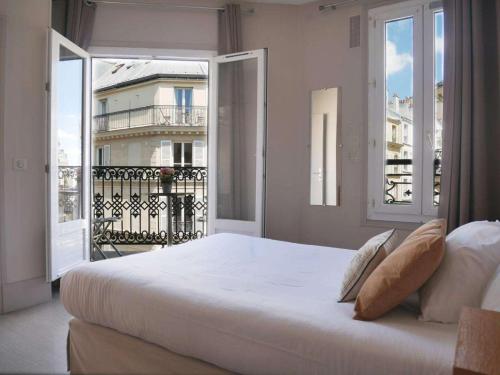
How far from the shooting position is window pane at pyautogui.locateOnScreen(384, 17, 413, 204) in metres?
3.58

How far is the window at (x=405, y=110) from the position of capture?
344 cm

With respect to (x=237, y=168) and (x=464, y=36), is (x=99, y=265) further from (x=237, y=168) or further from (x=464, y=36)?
(x=464, y=36)

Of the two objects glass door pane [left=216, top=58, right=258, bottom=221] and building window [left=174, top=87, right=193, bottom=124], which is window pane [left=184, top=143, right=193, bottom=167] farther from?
glass door pane [left=216, top=58, right=258, bottom=221]

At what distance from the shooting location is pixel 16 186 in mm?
2975

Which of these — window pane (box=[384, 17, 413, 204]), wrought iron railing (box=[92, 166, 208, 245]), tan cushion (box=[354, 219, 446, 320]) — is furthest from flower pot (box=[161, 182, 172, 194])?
tan cushion (box=[354, 219, 446, 320])

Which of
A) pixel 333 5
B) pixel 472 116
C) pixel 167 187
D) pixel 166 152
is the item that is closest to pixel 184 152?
pixel 166 152

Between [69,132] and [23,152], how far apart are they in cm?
61

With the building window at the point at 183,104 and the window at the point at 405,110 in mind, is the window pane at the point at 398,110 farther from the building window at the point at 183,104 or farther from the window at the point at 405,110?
the building window at the point at 183,104

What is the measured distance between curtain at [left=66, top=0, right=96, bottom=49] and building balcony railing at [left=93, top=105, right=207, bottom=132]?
6603 millimetres

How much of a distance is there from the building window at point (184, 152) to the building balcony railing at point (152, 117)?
2.35 feet

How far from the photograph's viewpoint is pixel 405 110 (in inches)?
142

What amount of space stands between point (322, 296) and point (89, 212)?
295 cm

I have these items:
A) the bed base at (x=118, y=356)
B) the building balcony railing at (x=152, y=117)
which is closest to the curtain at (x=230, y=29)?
the bed base at (x=118, y=356)

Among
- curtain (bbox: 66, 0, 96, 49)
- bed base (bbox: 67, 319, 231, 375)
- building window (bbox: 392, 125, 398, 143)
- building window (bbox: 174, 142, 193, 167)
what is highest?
curtain (bbox: 66, 0, 96, 49)
